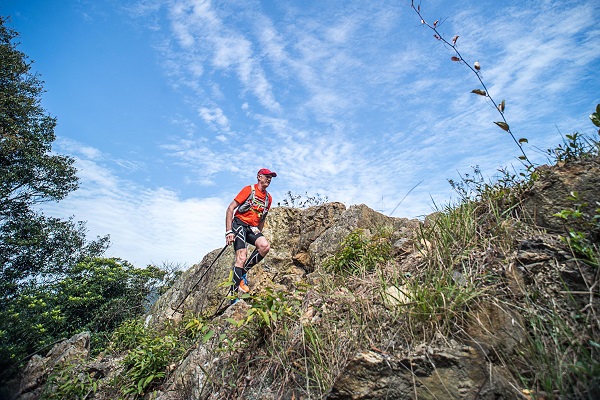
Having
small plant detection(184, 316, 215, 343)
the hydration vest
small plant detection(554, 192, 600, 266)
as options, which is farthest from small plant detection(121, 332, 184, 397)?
small plant detection(554, 192, 600, 266)

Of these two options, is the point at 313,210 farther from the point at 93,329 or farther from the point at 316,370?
the point at 93,329

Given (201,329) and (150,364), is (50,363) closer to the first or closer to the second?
(150,364)

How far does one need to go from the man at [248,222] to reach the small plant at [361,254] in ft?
6.56

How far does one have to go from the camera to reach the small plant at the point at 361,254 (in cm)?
364

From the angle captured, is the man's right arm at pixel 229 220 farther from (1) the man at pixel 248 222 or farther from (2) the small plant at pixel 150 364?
(2) the small plant at pixel 150 364

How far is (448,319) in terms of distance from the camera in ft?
7.29

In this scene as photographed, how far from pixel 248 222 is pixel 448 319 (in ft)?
14.4

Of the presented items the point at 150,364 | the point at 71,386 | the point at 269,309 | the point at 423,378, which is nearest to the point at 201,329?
A: the point at 150,364

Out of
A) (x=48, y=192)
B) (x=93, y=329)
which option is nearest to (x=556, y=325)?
(x=93, y=329)

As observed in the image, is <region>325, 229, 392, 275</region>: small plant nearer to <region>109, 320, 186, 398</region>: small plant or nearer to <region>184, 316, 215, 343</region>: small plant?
<region>184, 316, 215, 343</region>: small plant

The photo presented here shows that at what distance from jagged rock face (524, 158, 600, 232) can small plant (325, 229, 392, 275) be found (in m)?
1.49

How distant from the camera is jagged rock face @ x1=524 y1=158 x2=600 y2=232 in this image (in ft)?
7.77

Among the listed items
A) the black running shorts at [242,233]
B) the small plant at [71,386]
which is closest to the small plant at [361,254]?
the black running shorts at [242,233]

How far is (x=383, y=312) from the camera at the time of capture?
255 centimetres
